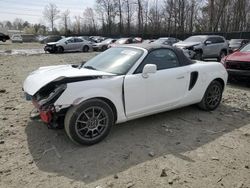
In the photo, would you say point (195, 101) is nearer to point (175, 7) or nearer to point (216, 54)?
point (216, 54)

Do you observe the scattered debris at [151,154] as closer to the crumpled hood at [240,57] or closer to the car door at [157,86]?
the car door at [157,86]

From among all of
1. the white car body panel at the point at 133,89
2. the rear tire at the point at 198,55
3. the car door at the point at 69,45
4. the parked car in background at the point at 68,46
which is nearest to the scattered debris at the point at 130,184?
the white car body panel at the point at 133,89

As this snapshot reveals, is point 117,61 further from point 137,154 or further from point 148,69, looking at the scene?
point 137,154

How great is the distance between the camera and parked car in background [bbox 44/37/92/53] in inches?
939

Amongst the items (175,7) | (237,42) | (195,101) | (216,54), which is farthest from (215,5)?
(195,101)

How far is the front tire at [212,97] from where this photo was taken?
5574mm

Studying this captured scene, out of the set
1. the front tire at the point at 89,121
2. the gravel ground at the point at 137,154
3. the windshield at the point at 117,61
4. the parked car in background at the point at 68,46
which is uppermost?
the parked car in background at the point at 68,46

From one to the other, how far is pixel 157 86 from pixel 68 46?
2124 cm

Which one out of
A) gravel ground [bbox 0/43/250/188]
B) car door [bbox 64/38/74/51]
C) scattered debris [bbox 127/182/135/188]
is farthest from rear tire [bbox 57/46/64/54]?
scattered debris [bbox 127/182/135/188]

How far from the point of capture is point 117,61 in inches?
183

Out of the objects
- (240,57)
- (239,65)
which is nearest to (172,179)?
(239,65)

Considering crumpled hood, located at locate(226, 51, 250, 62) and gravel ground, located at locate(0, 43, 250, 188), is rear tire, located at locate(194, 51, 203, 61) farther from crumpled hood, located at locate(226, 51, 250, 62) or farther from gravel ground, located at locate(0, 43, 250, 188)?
gravel ground, located at locate(0, 43, 250, 188)

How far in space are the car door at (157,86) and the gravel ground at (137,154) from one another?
42 centimetres

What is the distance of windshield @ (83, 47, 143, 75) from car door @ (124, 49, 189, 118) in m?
0.17
